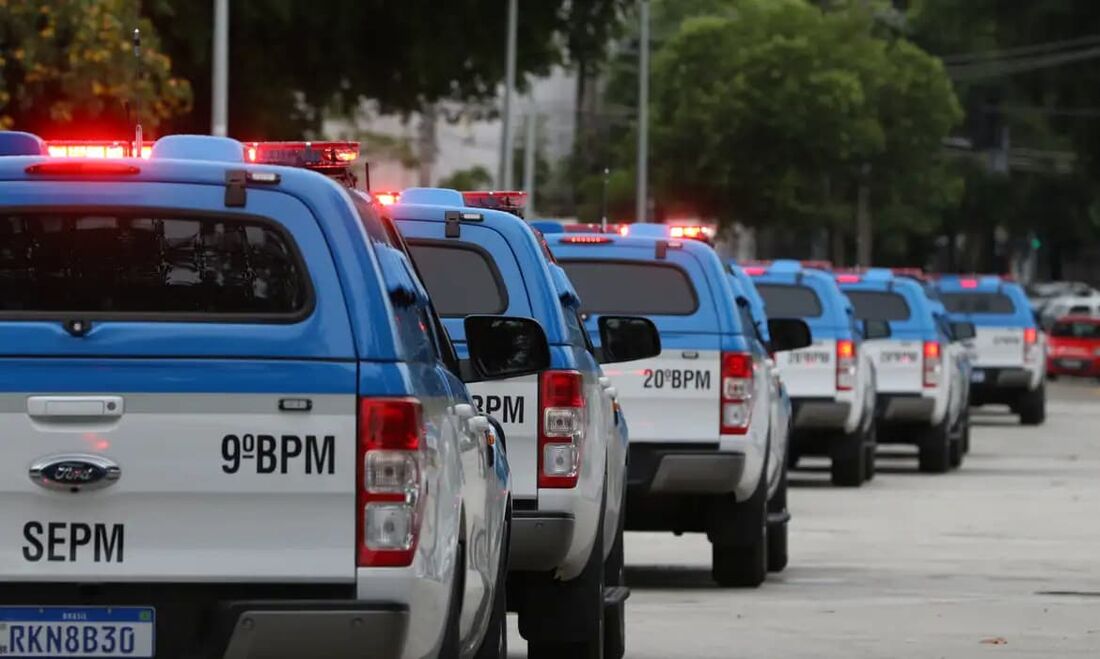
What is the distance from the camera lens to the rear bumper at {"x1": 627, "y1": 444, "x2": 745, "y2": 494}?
15172 millimetres

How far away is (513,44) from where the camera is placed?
137 feet

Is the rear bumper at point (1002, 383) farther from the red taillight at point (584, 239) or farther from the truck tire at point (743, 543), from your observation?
the red taillight at point (584, 239)

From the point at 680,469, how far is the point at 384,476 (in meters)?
8.14

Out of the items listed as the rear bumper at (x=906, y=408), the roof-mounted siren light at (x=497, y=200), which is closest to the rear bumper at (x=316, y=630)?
the roof-mounted siren light at (x=497, y=200)

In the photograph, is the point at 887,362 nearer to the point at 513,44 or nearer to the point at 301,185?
the point at 513,44

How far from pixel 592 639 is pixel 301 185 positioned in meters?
4.12

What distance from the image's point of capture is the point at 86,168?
24.2 feet

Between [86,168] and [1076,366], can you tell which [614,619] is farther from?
[1076,366]

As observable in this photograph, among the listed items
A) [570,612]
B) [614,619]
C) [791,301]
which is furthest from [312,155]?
[791,301]

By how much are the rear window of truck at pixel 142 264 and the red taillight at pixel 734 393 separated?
813cm

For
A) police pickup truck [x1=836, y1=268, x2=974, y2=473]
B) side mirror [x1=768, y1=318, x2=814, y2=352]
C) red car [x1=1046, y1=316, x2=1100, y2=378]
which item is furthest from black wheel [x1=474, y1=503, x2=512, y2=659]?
red car [x1=1046, y1=316, x2=1100, y2=378]

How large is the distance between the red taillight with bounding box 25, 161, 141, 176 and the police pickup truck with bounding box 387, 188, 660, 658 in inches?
141

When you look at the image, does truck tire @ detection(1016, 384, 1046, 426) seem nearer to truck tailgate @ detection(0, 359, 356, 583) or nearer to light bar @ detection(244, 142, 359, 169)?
light bar @ detection(244, 142, 359, 169)

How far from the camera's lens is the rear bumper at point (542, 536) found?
10.8 metres
